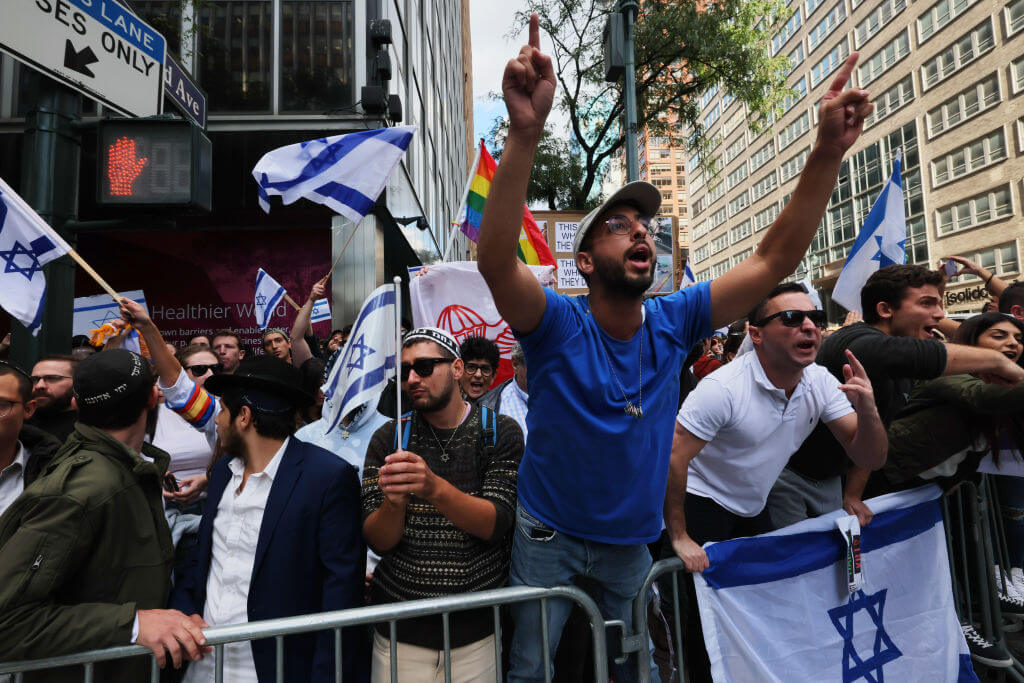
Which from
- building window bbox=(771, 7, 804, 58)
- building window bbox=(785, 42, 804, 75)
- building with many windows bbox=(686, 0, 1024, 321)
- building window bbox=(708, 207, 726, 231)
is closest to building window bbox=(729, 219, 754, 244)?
building window bbox=(708, 207, 726, 231)

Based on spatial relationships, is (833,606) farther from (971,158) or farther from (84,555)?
(971,158)

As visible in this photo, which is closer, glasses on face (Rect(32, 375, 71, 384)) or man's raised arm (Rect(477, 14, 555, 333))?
man's raised arm (Rect(477, 14, 555, 333))

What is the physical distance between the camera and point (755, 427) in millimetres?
2863

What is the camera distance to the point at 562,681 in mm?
2680

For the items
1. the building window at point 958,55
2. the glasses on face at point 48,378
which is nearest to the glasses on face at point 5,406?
the glasses on face at point 48,378

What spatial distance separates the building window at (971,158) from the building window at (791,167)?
1867 centimetres

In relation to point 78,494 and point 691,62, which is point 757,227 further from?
point 78,494

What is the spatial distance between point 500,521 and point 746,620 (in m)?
1.34

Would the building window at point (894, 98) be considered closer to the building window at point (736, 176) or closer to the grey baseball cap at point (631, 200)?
the building window at point (736, 176)

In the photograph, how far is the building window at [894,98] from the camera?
141ft

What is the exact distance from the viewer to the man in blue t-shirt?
207 centimetres

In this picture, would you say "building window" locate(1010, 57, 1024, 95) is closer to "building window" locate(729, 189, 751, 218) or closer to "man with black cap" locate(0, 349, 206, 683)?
"building window" locate(729, 189, 751, 218)

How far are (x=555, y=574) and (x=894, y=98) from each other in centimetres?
5382

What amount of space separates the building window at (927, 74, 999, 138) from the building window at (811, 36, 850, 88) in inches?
510
